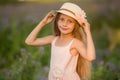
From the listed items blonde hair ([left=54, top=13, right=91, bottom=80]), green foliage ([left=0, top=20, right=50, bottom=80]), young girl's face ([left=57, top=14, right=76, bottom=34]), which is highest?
young girl's face ([left=57, top=14, right=76, bottom=34])

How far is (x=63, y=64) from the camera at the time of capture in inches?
116

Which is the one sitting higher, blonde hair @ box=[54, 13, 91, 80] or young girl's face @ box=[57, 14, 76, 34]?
young girl's face @ box=[57, 14, 76, 34]

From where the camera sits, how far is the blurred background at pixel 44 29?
487cm

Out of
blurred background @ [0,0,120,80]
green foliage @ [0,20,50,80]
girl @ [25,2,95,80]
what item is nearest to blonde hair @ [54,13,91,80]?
girl @ [25,2,95,80]

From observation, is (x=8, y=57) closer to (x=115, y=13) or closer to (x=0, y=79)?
(x=0, y=79)

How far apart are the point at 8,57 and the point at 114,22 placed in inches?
54.5

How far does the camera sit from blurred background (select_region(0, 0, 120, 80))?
487 cm

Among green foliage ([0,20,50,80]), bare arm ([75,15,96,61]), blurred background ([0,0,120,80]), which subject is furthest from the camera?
blurred background ([0,0,120,80])

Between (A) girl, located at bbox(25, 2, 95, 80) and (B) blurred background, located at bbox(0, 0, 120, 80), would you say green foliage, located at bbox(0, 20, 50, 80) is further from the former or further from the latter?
(A) girl, located at bbox(25, 2, 95, 80)

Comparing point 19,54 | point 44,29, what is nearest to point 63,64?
point 19,54

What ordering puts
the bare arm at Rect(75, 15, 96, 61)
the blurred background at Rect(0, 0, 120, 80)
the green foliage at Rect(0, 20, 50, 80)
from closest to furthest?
1. the bare arm at Rect(75, 15, 96, 61)
2. the green foliage at Rect(0, 20, 50, 80)
3. the blurred background at Rect(0, 0, 120, 80)

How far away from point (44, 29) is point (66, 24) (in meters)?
2.14

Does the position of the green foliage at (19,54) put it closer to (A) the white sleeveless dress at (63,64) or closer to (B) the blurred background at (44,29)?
(B) the blurred background at (44,29)

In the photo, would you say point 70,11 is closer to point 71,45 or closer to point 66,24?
point 66,24
